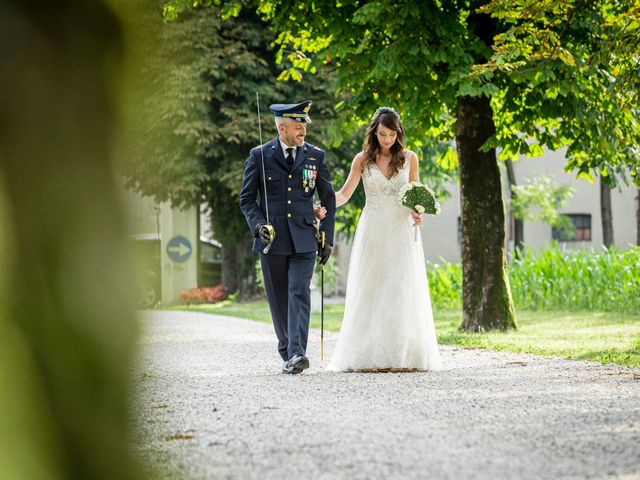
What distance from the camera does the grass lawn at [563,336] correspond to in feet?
33.4

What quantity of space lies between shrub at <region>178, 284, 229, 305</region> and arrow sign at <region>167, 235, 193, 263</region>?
1.01 m

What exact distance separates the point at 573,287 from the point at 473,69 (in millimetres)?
9063

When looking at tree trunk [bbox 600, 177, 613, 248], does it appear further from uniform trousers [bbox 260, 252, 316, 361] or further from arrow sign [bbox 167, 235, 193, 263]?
uniform trousers [bbox 260, 252, 316, 361]

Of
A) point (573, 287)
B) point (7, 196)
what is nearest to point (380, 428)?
point (7, 196)

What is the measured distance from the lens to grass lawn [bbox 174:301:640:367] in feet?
33.4

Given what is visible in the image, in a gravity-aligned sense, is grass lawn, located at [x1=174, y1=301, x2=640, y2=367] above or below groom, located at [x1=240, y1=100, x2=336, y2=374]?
below

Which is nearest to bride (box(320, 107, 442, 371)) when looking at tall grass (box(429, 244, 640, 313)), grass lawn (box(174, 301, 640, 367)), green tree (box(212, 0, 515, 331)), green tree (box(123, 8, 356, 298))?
grass lawn (box(174, 301, 640, 367))

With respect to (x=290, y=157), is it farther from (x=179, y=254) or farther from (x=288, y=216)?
(x=179, y=254)

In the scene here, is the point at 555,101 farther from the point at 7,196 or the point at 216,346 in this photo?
the point at 7,196

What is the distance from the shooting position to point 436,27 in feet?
39.8

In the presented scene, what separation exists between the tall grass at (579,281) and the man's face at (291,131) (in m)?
10.5

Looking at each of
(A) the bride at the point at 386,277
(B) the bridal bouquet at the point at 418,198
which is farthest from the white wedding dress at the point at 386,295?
(B) the bridal bouquet at the point at 418,198

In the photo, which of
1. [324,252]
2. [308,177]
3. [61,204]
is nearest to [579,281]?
[324,252]

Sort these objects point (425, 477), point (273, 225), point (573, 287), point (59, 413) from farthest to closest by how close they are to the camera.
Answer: point (573, 287), point (273, 225), point (425, 477), point (59, 413)
